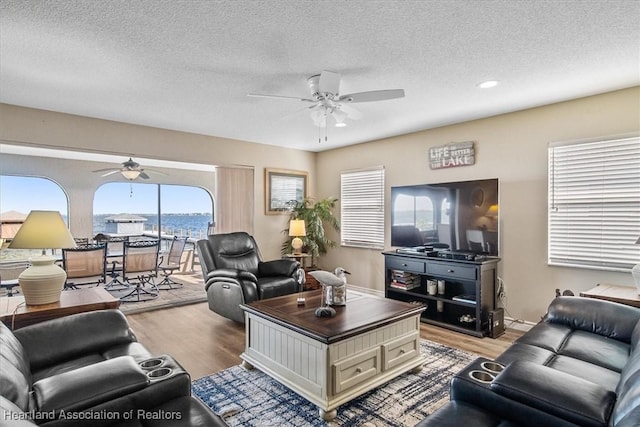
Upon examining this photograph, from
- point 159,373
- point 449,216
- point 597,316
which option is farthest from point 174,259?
point 597,316

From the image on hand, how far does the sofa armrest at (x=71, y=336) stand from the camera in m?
1.84

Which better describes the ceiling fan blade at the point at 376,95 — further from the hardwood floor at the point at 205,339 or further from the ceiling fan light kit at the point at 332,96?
the hardwood floor at the point at 205,339

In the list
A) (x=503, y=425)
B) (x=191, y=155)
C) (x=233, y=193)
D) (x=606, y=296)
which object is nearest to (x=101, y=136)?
(x=191, y=155)

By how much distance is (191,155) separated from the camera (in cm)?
497

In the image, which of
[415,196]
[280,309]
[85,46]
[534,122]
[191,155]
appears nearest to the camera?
[85,46]

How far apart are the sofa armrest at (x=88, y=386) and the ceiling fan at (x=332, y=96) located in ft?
6.85

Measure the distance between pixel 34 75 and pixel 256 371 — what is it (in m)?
3.13

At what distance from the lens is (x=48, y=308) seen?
Result: 2.38 metres

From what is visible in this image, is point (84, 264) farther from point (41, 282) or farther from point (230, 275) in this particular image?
point (41, 282)

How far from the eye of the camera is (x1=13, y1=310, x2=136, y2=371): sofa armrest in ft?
6.02

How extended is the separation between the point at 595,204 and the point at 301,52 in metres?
3.17

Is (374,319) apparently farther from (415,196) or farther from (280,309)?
(415,196)

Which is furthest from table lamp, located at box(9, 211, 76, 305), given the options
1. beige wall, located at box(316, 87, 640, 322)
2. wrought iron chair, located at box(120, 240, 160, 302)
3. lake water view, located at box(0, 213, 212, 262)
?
lake water view, located at box(0, 213, 212, 262)

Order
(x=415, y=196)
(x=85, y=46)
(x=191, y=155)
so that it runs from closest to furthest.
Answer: (x=85, y=46)
(x=415, y=196)
(x=191, y=155)
